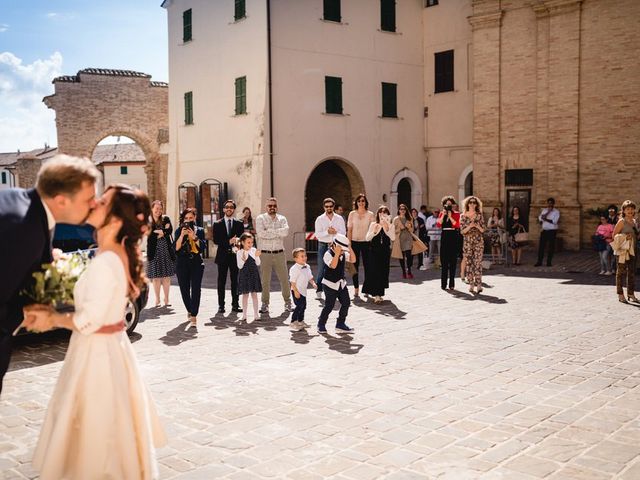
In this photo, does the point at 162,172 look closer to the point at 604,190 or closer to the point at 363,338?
the point at 604,190

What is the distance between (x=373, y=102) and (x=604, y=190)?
871 centimetres

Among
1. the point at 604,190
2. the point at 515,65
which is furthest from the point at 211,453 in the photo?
the point at 515,65

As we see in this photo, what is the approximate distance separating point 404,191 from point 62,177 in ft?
78.3

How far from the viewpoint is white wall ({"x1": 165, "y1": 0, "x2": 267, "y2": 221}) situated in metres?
23.2

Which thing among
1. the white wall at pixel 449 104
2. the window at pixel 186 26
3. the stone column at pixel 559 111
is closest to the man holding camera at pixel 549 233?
the stone column at pixel 559 111

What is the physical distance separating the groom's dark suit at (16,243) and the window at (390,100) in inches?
901

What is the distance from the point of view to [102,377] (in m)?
3.88

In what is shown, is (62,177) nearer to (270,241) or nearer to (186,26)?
(270,241)

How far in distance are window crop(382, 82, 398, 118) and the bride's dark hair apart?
886 inches

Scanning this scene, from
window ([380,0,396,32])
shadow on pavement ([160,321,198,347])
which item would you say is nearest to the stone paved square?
shadow on pavement ([160,321,198,347])

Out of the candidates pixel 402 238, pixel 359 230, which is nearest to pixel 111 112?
pixel 402 238

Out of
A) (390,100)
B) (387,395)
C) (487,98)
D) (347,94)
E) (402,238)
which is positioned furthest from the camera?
(390,100)

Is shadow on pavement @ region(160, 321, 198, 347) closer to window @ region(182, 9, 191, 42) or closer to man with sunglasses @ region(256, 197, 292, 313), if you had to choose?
man with sunglasses @ region(256, 197, 292, 313)

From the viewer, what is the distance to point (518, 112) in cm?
2402
